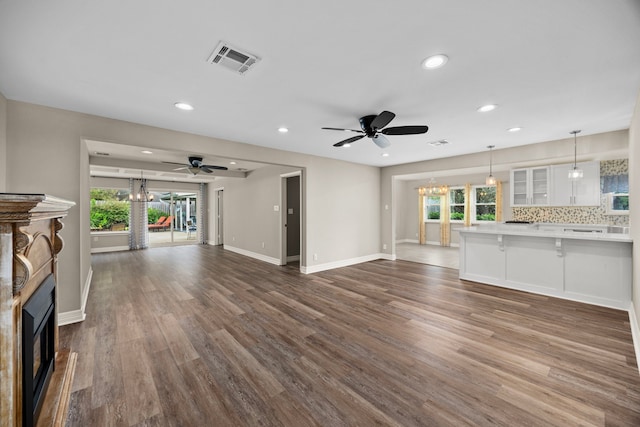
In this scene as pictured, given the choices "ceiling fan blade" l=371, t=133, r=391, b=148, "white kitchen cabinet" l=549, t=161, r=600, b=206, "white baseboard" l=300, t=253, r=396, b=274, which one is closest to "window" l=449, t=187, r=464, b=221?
"white kitchen cabinet" l=549, t=161, r=600, b=206

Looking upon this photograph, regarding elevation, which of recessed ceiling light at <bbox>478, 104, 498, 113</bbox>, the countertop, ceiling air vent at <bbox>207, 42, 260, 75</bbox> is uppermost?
recessed ceiling light at <bbox>478, 104, 498, 113</bbox>

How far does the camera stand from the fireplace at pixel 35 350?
1.18 metres

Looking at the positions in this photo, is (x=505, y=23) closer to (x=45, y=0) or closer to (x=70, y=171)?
(x=45, y=0)

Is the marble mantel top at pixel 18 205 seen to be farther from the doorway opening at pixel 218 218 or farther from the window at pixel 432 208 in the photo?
the window at pixel 432 208

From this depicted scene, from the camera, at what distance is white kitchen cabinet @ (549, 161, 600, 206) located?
500 centimetres

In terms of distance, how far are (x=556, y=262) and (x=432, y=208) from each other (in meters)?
6.10

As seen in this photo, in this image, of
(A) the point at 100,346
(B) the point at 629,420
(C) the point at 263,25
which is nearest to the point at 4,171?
(A) the point at 100,346

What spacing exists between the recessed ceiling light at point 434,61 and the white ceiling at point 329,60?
0.06m

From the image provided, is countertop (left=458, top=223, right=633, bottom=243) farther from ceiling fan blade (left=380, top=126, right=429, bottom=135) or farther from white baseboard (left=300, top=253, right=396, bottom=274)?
ceiling fan blade (left=380, top=126, right=429, bottom=135)

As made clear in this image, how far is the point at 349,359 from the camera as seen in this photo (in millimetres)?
2350

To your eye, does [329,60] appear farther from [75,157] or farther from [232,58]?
[75,157]

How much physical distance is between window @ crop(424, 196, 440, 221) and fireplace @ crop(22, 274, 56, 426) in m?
10.1

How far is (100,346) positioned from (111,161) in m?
4.88

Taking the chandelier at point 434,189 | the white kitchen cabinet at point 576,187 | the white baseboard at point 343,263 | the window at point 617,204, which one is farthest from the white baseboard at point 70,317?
the chandelier at point 434,189
